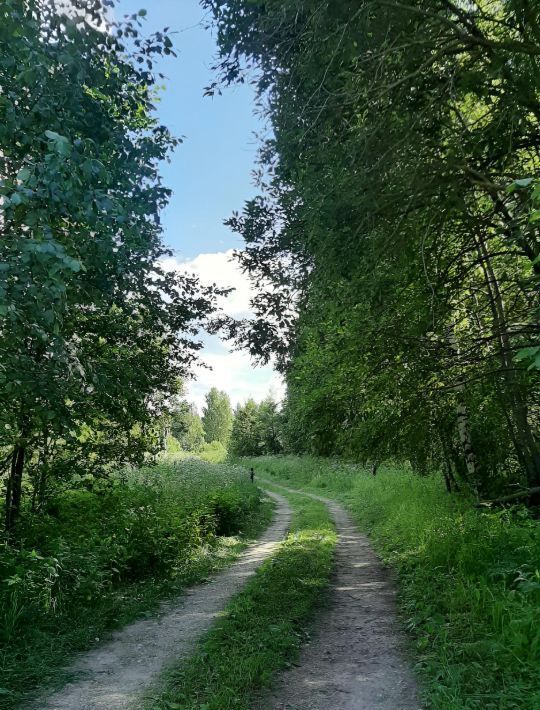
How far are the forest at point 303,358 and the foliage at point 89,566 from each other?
0.05 m

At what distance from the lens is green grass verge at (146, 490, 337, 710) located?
14.7ft

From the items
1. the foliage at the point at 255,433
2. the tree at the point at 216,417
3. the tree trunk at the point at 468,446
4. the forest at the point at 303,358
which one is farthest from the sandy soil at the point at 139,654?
the tree at the point at 216,417

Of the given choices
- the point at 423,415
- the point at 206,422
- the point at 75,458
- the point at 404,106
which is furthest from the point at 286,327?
the point at 206,422

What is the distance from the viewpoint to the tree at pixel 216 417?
102938 millimetres

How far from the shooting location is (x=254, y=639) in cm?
577

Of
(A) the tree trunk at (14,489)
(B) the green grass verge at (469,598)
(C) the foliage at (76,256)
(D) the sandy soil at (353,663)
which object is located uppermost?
(C) the foliage at (76,256)

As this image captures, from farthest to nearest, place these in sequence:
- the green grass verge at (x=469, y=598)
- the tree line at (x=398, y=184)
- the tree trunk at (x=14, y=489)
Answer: the tree trunk at (x=14, y=489) < the tree line at (x=398, y=184) < the green grass verge at (x=469, y=598)

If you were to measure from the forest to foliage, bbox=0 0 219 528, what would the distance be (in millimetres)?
40

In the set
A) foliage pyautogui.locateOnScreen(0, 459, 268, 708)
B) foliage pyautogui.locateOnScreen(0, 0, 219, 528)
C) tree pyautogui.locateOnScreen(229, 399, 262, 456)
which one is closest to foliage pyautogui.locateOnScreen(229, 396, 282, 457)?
tree pyautogui.locateOnScreen(229, 399, 262, 456)

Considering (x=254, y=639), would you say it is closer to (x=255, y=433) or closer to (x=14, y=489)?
(x=14, y=489)

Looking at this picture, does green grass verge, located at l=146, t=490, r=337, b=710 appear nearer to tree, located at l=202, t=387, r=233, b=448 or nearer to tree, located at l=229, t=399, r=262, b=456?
tree, located at l=229, t=399, r=262, b=456

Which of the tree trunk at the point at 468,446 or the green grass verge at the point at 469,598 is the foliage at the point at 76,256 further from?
the tree trunk at the point at 468,446

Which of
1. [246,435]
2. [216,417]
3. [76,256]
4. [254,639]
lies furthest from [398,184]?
[216,417]

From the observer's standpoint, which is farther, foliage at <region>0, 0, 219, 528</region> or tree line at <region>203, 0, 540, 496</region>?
tree line at <region>203, 0, 540, 496</region>
